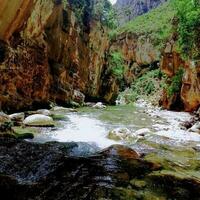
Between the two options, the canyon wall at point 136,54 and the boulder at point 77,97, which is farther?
the canyon wall at point 136,54

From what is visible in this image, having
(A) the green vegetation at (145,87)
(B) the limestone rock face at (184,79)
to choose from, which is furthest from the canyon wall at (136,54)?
(B) the limestone rock face at (184,79)

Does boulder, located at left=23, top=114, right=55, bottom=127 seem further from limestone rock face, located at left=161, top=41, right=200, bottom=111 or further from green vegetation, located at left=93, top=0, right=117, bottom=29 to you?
green vegetation, located at left=93, top=0, right=117, bottom=29

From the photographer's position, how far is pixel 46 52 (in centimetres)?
2619

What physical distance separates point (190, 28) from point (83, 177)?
2411 cm

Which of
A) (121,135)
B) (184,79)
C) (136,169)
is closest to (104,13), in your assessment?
(184,79)

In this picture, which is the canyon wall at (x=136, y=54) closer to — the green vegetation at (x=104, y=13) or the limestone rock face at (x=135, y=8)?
the green vegetation at (x=104, y=13)

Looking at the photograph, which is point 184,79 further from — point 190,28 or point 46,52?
point 46,52

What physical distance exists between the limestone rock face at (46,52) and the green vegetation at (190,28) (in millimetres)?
10670

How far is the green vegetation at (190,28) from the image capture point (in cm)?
2769

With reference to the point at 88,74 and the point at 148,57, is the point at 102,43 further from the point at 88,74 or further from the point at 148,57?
the point at 148,57

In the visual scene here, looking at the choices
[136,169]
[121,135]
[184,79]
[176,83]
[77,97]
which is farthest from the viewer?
[176,83]

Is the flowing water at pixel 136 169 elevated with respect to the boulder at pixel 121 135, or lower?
elevated

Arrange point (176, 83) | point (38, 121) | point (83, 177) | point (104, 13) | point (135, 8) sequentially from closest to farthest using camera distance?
1. point (83, 177)
2. point (38, 121)
3. point (176, 83)
4. point (104, 13)
5. point (135, 8)

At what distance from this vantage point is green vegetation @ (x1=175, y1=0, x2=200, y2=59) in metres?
27.7
